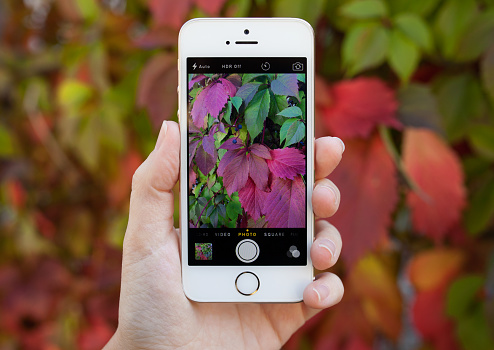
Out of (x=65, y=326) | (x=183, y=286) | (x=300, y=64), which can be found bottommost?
(x=65, y=326)

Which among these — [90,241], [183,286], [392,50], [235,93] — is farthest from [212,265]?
[90,241]

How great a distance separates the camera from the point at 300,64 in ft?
1.80

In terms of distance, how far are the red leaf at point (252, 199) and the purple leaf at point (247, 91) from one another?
0.28 ft

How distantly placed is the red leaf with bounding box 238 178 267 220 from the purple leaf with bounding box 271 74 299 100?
102 mm

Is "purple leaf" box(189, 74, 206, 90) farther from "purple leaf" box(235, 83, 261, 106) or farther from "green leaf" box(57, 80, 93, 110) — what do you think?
"green leaf" box(57, 80, 93, 110)

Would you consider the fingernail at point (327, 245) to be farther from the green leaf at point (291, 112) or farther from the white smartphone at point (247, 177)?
the green leaf at point (291, 112)

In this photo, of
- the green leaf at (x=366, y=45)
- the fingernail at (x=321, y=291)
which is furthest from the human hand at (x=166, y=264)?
the green leaf at (x=366, y=45)

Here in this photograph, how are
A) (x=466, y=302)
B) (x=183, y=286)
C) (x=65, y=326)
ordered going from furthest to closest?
(x=65, y=326)
(x=466, y=302)
(x=183, y=286)

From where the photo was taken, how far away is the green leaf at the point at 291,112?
54cm

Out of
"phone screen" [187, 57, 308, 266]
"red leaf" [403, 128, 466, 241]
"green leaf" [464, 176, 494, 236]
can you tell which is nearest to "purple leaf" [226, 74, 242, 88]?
"phone screen" [187, 57, 308, 266]

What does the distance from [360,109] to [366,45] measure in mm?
71

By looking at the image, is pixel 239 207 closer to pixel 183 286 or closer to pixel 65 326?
pixel 183 286

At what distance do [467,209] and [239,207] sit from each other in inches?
12.6

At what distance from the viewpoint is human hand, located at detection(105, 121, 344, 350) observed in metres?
0.51
